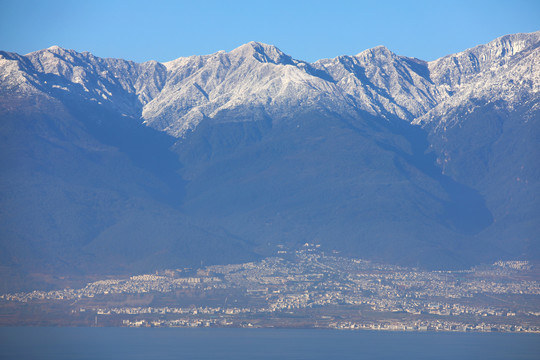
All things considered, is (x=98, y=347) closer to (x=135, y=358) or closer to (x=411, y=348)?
(x=135, y=358)

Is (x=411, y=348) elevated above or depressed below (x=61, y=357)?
above

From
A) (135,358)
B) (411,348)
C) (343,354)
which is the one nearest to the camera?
(135,358)

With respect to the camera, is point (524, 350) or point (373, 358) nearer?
point (373, 358)

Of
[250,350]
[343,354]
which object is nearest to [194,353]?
[250,350]

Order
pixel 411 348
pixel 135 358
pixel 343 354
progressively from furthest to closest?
1. pixel 411 348
2. pixel 343 354
3. pixel 135 358

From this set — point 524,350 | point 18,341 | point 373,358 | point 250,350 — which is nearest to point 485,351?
point 524,350

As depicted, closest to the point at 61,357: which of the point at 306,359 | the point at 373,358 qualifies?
the point at 306,359

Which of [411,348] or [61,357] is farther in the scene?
[411,348]

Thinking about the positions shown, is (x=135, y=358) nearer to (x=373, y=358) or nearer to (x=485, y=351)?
(x=373, y=358)

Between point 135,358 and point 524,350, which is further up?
point 524,350
